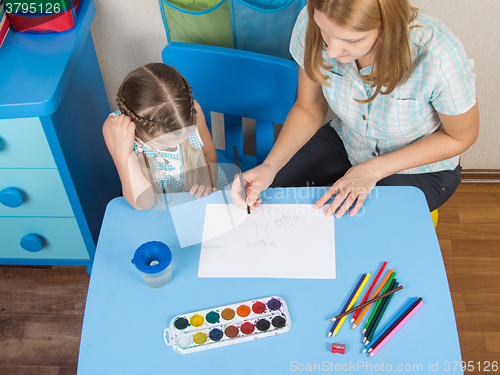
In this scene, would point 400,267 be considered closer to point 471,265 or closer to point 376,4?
point 376,4

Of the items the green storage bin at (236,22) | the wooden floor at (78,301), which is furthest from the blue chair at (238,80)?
the wooden floor at (78,301)

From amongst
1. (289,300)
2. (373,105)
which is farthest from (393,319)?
(373,105)

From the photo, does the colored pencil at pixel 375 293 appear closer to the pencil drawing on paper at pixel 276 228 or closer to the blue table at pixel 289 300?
the blue table at pixel 289 300

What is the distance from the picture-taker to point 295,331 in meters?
0.78

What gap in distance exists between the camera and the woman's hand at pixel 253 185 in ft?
3.20

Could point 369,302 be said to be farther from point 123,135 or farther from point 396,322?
point 123,135

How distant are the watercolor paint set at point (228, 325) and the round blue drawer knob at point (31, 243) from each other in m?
0.92

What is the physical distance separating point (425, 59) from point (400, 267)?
48 centimetres


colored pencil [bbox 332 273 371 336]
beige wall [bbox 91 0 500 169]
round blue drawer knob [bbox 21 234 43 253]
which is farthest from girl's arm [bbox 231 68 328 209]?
round blue drawer knob [bbox 21 234 43 253]

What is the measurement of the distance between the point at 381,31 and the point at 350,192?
356mm

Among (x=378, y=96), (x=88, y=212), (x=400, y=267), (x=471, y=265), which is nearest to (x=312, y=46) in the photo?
(x=378, y=96)

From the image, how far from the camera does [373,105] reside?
1.12 meters

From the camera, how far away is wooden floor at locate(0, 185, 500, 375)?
145 centimetres

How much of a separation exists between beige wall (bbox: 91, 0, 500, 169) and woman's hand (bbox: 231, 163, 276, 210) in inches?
32.0
